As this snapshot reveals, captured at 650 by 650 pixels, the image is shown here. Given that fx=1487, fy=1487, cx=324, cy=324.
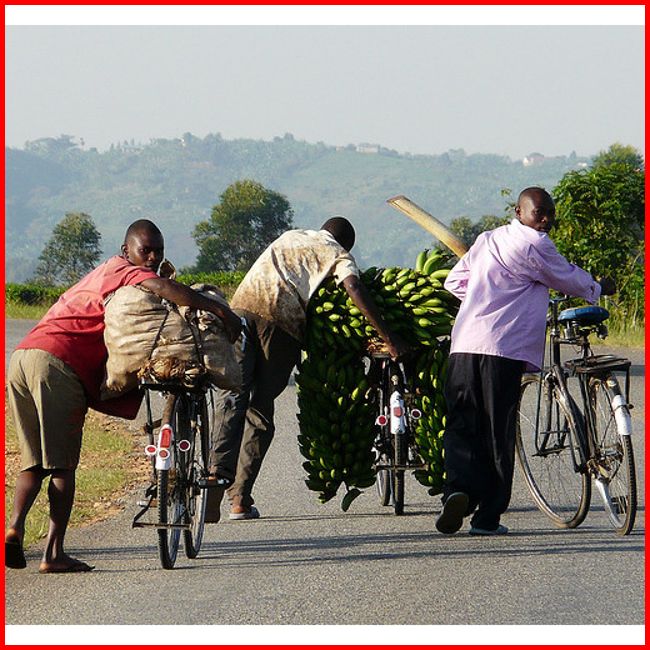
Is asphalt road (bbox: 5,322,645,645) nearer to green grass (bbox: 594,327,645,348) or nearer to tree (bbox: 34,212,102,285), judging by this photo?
green grass (bbox: 594,327,645,348)

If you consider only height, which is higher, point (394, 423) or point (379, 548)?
point (394, 423)

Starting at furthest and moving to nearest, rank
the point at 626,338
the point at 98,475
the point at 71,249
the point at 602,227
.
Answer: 1. the point at 71,249
2. the point at 602,227
3. the point at 626,338
4. the point at 98,475

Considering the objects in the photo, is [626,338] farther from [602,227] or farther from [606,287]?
[606,287]

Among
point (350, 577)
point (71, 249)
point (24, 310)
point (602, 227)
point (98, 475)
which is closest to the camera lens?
point (350, 577)

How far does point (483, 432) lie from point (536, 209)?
4.73ft

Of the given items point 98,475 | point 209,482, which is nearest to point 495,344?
point 209,482

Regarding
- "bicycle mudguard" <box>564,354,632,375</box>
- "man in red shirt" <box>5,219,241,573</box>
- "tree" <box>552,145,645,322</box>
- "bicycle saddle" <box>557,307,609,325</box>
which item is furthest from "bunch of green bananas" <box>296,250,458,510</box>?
"tree" <box>552,145,645,322</box>

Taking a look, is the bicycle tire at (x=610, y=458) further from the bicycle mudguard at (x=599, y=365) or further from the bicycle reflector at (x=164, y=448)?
the bicycle reflector at (x=164, y=448)

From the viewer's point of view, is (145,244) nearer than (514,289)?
Yes

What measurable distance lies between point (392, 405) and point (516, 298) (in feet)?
3.80

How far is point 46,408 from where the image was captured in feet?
26.6

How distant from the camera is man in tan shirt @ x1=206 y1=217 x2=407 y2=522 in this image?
947 cm

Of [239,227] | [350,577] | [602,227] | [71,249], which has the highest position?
[239,227]

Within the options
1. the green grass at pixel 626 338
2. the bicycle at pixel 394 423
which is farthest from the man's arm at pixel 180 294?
the green grass at pixel 626 338
